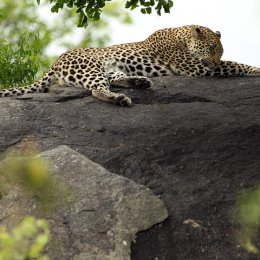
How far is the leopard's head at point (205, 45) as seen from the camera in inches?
454

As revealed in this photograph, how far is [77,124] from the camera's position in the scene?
808 centimetres

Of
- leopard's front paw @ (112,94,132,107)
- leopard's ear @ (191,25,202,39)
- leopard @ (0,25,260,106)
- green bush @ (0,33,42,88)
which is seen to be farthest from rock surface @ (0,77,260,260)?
green bush @ (0,33,42,88)

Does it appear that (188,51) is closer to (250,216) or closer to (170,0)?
(170,0)

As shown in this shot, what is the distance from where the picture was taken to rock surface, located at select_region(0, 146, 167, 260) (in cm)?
545

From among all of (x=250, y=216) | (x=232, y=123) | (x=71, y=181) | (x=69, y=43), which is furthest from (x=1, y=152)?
(x=69, y=43)

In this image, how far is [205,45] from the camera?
11773mm

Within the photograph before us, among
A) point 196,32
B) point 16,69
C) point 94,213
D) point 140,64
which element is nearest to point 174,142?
point 94,213

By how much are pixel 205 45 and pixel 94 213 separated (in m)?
6.71

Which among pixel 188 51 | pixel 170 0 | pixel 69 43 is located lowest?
pixel 69 43

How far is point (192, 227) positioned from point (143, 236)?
20.5 inches

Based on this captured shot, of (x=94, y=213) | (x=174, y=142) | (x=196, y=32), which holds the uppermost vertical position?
(x=196, y=32)

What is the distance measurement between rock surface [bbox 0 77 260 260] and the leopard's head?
5.26 ft

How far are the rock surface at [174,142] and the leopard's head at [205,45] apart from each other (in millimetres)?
1603

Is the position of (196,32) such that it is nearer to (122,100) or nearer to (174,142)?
(122,100)
